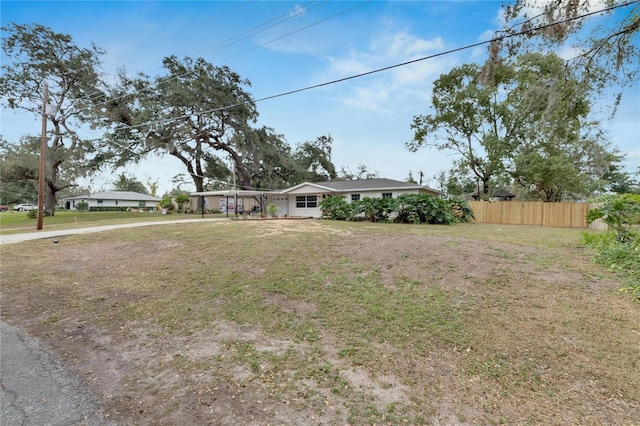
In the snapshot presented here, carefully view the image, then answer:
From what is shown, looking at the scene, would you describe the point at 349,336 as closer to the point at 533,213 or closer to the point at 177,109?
the point at 533,213

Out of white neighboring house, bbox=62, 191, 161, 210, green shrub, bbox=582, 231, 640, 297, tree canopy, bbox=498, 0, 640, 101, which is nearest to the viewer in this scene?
green shrub, bbox=582, 231, 640, 297

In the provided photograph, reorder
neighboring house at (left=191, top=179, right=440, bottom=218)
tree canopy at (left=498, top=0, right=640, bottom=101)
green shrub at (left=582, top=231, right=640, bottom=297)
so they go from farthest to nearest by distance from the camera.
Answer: neighboring house at (left=191, top=179, right=440, bottom=218) < tree canopy at (left=498, top=0, right=640, bottom=101) < green shrub at (left=582, top=231, right=640, bottom=297)

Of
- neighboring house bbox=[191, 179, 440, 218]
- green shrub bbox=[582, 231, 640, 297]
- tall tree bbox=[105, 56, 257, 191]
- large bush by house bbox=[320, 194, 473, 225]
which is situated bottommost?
green shrub bbox=[582, 231, 640, 297]

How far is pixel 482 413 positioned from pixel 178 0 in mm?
11180

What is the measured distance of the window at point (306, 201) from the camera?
22.3m

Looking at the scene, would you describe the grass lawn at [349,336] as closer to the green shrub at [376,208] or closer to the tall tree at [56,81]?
the green shrub at [376,208]

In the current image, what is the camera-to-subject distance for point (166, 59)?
24.2m

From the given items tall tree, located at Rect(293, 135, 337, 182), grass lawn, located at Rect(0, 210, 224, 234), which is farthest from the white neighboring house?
tall tree, located at Rect(293, 135, 337, 182)

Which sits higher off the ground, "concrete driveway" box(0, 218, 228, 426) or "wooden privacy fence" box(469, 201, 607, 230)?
"wooden privacy fence" box(469, 201, 607, 230)

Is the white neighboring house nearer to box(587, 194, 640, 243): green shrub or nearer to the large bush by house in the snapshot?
the large bush by house

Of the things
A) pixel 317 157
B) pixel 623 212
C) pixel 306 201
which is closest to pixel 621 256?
pixel 623 212

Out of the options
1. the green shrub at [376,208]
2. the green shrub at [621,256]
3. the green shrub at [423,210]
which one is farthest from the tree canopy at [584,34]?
the green shrub at [376,208]

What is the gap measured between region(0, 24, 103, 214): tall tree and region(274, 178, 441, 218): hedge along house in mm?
15303

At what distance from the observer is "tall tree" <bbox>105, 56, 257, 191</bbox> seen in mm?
22438
